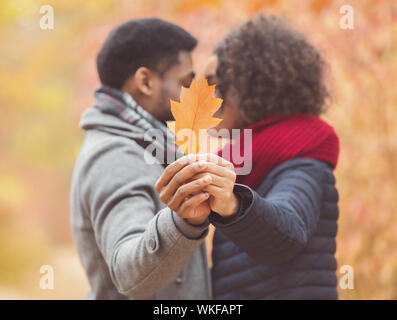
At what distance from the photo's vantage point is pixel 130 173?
1.37 metres

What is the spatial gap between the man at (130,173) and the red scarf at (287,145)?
0.95 ft

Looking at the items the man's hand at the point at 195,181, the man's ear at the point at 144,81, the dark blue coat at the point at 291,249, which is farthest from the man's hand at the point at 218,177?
the man's ear at the point at 144,81

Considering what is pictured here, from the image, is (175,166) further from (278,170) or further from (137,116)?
(137,116)

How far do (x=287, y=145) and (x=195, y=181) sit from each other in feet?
1.90

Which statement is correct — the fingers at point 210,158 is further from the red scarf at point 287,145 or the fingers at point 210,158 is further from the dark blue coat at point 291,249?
the red scarf at point 287,145

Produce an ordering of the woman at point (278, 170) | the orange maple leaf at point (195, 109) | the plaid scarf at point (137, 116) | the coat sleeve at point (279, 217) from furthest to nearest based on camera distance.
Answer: the plaid scarf at point (137, 116)
the woman at point (278, 170)
the coat sleeve at point (279, 217)
the orange maple leaf at point (195, 109)

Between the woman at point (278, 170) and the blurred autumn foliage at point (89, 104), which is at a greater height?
the blurred autumn foliage at point (89, 104)

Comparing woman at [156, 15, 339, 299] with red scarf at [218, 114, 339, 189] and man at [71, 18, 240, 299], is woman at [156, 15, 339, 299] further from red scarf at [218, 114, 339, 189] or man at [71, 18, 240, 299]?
man at [71, 18, 240, 299]

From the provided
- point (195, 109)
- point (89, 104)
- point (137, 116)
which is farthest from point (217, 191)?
point (89, 104)

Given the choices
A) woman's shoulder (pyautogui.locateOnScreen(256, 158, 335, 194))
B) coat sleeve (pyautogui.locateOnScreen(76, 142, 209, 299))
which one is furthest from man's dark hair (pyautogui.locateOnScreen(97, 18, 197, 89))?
woman's shoulder (pyautogui.locateOnScreen(256, 158, 335, 194))

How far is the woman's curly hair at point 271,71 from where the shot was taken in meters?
1.56

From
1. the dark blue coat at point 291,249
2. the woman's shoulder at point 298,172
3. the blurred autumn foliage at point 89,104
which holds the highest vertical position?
the blurred autumn foliage at point 89,104

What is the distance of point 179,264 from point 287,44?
85 cm
